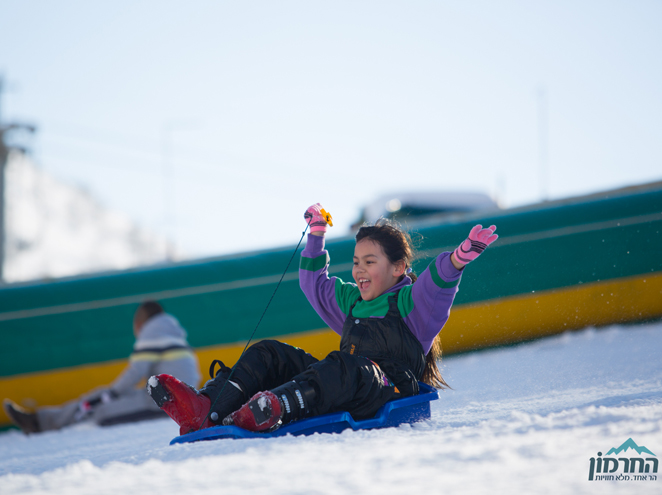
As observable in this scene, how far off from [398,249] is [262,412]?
0.78 meters

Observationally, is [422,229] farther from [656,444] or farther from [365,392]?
[656,444]

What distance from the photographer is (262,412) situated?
5.12 ft

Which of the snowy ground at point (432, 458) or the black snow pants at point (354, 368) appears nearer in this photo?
the snowy ground at point (432, 458)

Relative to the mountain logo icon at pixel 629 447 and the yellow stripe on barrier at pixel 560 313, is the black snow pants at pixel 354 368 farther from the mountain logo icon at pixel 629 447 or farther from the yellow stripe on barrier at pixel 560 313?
the yellow stripe on barrier at pixel 560 313

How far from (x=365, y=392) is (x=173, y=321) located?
240 centimetres

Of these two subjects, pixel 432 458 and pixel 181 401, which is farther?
pixel 181 401

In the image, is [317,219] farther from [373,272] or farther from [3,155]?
[3,155]

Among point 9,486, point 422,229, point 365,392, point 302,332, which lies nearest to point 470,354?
point 422,229

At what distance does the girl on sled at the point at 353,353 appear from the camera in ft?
5.39

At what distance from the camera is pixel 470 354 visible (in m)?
3.72

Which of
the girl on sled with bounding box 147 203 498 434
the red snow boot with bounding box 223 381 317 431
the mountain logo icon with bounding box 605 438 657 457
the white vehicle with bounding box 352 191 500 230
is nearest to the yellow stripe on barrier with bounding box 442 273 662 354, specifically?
the girl on sled with bounding box 147 203 498 434

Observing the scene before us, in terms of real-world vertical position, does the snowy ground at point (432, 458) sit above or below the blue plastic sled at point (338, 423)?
above

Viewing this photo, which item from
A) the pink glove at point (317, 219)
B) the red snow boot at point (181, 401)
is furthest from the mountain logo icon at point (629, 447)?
the pink glove at point (317, 219)

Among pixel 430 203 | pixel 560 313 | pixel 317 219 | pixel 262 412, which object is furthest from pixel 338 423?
pixel 430 203
